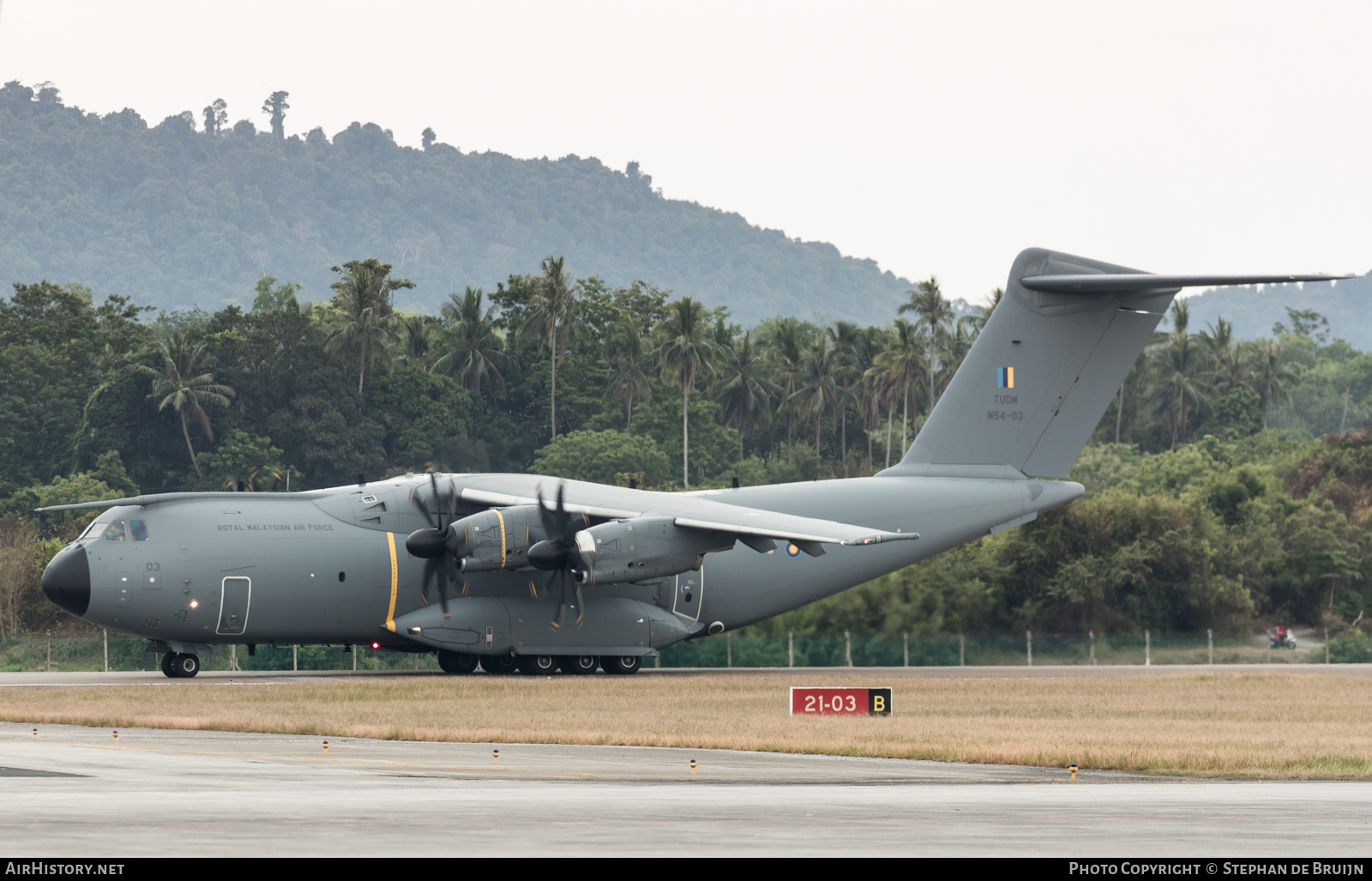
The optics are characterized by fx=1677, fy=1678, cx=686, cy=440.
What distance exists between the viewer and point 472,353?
101562 millimetres

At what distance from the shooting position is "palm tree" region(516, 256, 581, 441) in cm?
10319

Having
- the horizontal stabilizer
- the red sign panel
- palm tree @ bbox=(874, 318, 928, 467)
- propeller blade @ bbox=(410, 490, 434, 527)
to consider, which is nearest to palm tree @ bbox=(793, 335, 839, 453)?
palm tree @ bbox=(874, 318, 928, 467)

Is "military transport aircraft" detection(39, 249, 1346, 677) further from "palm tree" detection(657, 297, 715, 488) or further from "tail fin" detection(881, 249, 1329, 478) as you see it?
"palm tree" detection(657, 297, 715, 488)

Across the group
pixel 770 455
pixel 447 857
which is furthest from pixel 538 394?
pixel 447 857

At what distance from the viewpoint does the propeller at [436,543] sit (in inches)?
1412

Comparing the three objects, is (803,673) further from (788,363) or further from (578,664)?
(788,363)

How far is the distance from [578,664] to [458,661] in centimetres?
276

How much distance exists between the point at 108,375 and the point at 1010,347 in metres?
67.7

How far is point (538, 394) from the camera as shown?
342ft

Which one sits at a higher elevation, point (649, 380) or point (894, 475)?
point (649, 380)

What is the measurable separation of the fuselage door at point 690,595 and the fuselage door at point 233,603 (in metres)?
9.78

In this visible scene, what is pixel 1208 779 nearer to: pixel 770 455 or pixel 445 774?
pixel 445 774

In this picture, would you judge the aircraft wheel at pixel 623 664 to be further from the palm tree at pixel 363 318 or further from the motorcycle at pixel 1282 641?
the palm tree at pixel 363 318

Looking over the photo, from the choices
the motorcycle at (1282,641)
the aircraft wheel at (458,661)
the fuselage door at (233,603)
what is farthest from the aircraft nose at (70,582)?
the motorcycle at (1282,641)
